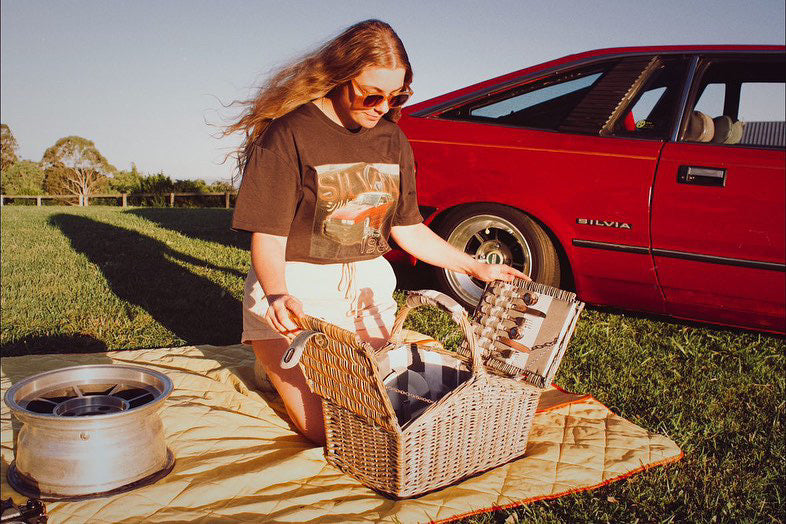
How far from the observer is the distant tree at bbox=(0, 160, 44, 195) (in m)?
28.5

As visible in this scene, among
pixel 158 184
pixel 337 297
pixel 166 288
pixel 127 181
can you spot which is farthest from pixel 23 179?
pixel 337 297

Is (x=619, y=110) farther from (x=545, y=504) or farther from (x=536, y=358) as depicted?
(x=545, y=504)

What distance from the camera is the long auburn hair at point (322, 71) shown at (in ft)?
7.77

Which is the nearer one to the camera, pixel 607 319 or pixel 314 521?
pixel 314 521

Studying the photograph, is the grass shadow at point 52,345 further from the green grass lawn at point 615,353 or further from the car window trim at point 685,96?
the car window trim at point 685,96

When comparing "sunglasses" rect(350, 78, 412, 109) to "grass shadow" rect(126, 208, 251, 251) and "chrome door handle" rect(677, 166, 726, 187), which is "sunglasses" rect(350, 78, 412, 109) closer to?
"chrome door handle" rect(677, 166, 726, 187)

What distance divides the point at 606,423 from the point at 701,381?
0.78 meters

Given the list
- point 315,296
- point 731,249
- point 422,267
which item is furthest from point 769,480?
point 422,267

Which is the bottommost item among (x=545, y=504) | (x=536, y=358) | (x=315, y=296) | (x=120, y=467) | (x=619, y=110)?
(x=545, y=504)

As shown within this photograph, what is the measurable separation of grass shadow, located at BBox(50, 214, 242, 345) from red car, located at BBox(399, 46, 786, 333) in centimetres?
155

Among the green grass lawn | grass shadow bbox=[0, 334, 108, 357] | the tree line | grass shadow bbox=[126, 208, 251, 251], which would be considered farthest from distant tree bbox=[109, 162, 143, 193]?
grass shadow bbox=[0, 334, 108, 357]

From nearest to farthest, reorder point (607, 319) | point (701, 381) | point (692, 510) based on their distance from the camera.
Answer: point (692, 510) → point (701, 381) → point (607, 319)

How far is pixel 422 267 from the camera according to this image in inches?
208

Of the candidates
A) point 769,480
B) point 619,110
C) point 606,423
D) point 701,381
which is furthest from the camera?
point 619,110
